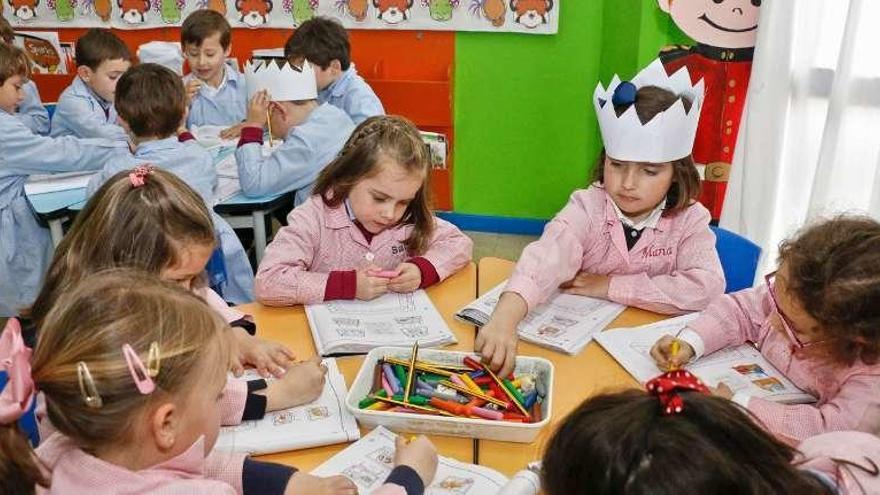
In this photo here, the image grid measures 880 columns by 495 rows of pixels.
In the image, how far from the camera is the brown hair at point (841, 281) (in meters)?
1.12

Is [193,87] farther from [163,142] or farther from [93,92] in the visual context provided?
[163,142]

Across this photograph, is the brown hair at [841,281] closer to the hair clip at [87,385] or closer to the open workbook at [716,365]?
the open workbook at [716,365]

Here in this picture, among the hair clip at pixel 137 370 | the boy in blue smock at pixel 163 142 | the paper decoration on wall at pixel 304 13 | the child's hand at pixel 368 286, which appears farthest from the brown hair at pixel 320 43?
the hair clip at pixel 137 370

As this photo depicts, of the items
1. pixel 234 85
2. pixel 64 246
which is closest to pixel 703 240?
pixel 64 246

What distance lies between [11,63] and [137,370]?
2393 mm

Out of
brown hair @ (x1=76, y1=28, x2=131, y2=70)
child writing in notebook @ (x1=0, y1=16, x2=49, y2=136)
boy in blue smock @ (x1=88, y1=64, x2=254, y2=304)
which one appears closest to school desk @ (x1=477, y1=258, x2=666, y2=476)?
boy in blue smock @ (x1=88, y1=64, x2=254, y2=304)

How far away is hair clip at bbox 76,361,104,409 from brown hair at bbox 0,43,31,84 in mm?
2303

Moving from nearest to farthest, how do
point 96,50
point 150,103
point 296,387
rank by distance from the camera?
point 296,387
point 150,103
point 96,50

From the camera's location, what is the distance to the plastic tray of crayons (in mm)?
1130

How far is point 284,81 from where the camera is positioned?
2627mm


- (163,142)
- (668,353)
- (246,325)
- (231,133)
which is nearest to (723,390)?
(668,353)

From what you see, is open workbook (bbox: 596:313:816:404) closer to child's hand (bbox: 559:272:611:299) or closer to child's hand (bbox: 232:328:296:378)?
child's hand (bbox: 559:272:611:299)

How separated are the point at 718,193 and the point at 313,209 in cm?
209

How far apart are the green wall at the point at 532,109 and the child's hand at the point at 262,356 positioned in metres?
2.40
